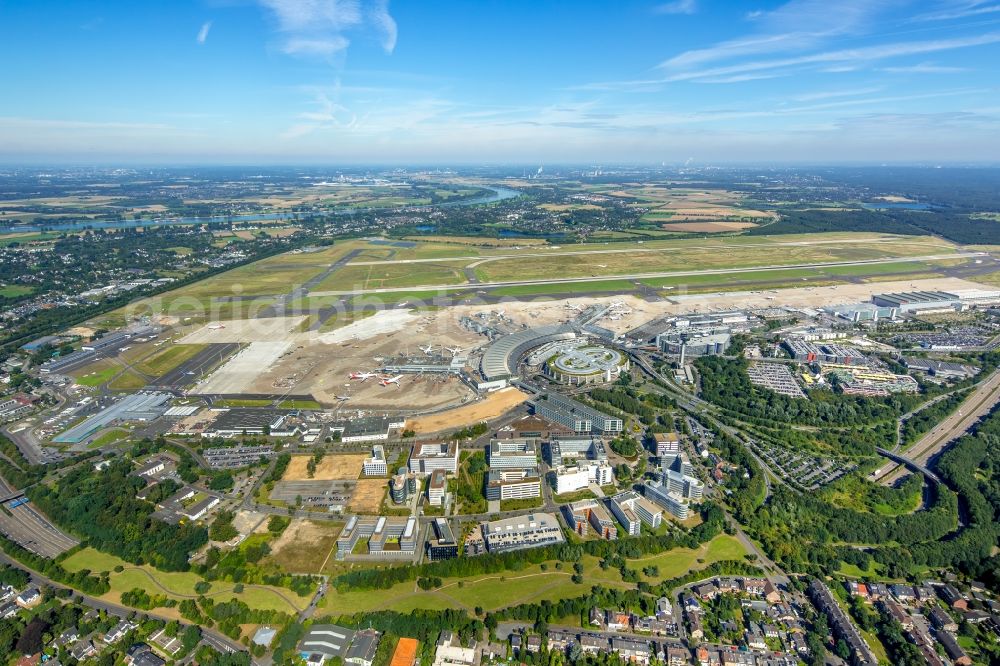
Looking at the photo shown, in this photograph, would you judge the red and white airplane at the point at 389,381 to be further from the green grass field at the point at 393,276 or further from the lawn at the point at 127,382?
the green grass field at the point at 393,276

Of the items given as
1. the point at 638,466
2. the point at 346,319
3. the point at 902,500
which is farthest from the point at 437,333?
the point at 902,500

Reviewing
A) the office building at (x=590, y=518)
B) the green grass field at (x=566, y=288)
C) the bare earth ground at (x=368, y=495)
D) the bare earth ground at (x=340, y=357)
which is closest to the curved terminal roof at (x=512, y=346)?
the bare earth ground at (x=340, y=357)

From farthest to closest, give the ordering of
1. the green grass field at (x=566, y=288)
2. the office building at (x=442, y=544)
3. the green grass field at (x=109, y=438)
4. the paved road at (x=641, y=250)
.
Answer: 1. the paved road at (x=641, y=250)
2. the green grass field at (x=566, y=288)
3. the green grass field at (x=109, y=438)
4. the office building at (x=442, y=544)

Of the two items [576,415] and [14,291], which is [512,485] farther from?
[14,291]

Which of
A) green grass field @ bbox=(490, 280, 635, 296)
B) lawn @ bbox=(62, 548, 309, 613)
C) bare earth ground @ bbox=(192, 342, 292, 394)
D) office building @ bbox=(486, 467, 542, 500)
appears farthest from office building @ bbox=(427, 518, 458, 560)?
green grass field @ bbox=(490, 280, 635, 296)

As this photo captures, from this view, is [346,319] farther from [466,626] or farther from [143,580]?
[466,626]
